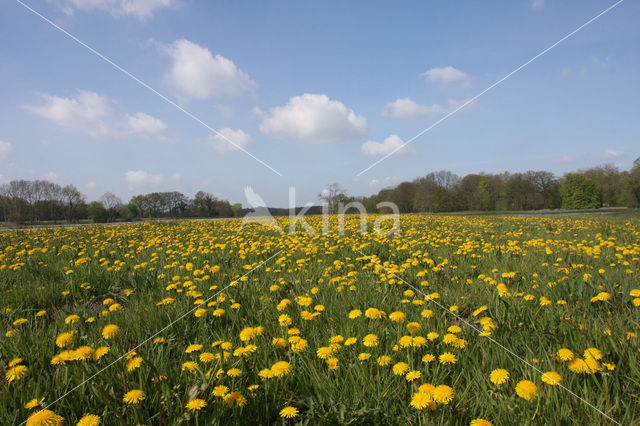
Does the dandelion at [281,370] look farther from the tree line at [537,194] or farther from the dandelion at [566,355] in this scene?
the tree line at [537,194]

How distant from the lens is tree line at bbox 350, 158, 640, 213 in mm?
51250

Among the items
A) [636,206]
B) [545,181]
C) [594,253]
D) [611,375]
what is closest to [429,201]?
[545,181]

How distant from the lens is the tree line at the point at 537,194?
5125 centimetres

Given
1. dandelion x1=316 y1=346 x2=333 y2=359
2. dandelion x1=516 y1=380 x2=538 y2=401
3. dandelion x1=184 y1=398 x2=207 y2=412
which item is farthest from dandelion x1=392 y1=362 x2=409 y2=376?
dandelion x1=184 y1=398 x2=207 y2=412

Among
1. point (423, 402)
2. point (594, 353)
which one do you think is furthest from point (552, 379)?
point (423, 402)

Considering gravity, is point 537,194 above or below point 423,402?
above

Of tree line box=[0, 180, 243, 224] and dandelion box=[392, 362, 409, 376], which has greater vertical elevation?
tree line box=[0, 180, 243, 224]

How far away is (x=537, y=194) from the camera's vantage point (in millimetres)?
59344

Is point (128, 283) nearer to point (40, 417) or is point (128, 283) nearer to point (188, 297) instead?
point (188, 297)

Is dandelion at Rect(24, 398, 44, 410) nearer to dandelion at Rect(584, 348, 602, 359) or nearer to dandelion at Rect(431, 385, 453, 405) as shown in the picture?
dandelion at Rect(431, 385, 453, 405)

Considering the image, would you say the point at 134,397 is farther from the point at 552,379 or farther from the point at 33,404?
the point at 552,379

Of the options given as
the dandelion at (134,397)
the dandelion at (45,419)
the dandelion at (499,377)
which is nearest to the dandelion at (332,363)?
the dandelion at (499,377)

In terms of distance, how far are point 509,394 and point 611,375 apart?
63cm

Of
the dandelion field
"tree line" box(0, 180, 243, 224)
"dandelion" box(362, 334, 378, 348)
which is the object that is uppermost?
"tree line" box(0, 180, 243, 224)
